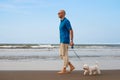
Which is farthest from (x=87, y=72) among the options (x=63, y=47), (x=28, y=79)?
(x=28, y=79)

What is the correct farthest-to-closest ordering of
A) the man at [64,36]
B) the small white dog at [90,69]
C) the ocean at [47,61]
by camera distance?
the ocean at [47,61] < the man at [64,36] < the small white dog at [90,69]

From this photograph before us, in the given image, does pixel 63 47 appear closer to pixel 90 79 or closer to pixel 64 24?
pixel 64 24

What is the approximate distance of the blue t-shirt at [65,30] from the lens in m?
9.61

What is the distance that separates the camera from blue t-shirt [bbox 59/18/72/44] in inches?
378

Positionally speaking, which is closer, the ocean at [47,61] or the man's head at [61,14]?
the man's head at [61,14]

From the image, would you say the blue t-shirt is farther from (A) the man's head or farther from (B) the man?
(A) the man's head

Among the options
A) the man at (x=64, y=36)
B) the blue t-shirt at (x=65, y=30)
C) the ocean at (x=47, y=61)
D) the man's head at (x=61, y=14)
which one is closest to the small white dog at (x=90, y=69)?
the man at (x=64, y=36)

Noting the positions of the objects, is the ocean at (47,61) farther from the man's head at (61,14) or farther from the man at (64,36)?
the man's head at (61,14)

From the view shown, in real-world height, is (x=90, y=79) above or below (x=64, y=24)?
below

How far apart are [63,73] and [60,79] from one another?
133 cm

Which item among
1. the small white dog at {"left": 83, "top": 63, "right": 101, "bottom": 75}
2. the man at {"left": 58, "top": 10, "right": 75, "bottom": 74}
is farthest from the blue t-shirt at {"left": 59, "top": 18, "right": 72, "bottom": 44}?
the small white dog at {"left": 83, "top": 63, "right": 101, "bottom": 75}

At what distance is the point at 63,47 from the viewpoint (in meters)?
9.60

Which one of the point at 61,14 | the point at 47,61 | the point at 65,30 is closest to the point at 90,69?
the point at 65,30

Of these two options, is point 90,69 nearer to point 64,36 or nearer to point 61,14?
point 64,36
